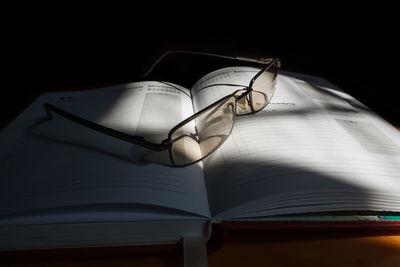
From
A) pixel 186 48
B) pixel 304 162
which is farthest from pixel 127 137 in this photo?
pixel 186 48

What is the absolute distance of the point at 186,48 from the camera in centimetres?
96

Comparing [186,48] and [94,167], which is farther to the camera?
[186,48]

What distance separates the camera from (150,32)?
37.9 inches

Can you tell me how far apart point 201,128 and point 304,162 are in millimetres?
197

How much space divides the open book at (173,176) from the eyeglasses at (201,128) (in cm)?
2

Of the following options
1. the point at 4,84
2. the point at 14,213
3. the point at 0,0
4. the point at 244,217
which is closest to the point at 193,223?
the point at 244,217

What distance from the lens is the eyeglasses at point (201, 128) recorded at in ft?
1.38

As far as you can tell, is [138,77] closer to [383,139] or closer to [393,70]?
[383,139]

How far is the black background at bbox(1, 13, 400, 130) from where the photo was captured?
32.1 inches

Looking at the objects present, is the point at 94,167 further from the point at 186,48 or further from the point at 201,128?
the point at 186,48

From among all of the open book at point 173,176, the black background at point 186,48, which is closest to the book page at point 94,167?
the open book at point 173,176

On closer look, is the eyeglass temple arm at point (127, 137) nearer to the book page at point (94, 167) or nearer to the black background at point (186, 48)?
the book page at point (94, 167)

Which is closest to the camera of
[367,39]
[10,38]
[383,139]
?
[383,139]

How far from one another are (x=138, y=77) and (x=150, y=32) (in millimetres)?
225
